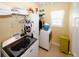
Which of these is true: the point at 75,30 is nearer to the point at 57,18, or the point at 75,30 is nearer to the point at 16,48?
the point at 57,18

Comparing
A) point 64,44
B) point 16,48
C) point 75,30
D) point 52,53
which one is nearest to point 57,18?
point 75,30

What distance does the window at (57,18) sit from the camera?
284cm

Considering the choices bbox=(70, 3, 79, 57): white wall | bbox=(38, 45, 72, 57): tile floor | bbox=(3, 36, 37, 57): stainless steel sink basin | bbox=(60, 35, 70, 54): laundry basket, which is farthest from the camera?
bbox=(60, 35, 70, 54): laundry basket

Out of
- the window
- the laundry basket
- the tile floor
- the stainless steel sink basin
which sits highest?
the window

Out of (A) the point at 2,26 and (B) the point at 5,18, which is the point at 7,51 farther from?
(B) the point at 5,18

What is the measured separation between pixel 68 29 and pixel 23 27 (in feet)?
5.48

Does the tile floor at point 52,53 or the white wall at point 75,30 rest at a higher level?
the white wall at point 75,30

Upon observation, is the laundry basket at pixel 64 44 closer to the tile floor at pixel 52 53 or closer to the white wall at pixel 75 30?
the tile floor at pixel 52 53

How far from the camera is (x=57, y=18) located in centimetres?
282

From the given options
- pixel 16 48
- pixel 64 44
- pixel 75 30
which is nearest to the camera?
pixel 16 48

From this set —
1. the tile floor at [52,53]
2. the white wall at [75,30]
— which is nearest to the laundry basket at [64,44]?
the tile floor at [52,53]

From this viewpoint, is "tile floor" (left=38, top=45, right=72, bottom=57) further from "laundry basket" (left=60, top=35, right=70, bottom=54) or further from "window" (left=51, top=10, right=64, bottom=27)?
"window" (left=51, top=10, right=64, bottom=27)

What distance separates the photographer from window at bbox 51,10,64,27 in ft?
9.31

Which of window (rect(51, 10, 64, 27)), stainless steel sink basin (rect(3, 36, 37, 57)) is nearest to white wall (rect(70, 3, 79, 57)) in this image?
window (rect(51, 10, 64, 27))
